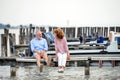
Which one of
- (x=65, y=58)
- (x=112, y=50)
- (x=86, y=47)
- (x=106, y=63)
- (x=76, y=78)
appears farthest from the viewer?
(x=86, y=47)

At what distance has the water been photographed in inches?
575

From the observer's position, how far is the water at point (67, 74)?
14.6 m

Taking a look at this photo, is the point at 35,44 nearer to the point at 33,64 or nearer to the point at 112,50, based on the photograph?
the point at 33,64

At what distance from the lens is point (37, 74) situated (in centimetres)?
1556

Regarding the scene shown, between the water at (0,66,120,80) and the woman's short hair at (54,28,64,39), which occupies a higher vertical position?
the woman's short hair at (54,28,64,39)

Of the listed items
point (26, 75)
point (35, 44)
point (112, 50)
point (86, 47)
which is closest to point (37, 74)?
point (26, 75)

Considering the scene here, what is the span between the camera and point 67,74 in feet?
50.9

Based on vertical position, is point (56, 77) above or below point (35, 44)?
below

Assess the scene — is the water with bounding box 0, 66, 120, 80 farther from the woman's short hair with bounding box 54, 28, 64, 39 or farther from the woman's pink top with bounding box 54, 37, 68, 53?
the woman's short hair with bounding box 54, 28, 64, 39

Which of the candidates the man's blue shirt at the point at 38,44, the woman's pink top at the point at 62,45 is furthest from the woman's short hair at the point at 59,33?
the man's blue shirt at the point at 38,44

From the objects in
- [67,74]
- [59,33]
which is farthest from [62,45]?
[67,74]

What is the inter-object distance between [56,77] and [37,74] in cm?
107

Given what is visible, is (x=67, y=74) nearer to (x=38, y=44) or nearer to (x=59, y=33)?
(x=59, y=33)

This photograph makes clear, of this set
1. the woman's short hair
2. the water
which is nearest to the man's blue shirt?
the water
